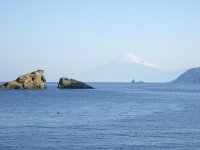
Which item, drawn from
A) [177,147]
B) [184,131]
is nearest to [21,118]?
[184,131]

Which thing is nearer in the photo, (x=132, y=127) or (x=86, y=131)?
(x=86, y=131)

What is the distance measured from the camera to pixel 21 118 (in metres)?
105

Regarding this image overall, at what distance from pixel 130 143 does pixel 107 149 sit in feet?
19.1

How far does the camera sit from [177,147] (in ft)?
220

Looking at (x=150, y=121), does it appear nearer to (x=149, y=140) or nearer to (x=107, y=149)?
(x=149, y=140)

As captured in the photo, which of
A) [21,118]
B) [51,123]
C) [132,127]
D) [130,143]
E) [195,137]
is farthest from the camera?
[21,118]

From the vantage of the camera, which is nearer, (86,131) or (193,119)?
(86,131)

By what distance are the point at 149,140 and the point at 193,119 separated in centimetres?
3619

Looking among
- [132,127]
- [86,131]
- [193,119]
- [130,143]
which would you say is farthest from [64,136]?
[193,119]

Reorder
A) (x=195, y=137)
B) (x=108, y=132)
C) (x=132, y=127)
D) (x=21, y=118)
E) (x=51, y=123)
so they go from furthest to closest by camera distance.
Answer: (x=21, y=118) < (x=51, y=123) < (x=132, y=127) < (x=108, y=132) < (x=195, y=137)

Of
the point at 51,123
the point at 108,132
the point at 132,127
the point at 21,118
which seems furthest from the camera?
the point at 21,118

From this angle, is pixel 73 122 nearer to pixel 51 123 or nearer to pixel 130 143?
pixel 51 123

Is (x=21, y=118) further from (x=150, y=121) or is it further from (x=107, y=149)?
(x=107, y=149)

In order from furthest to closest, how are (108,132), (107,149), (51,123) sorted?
(51,123), (108,132), (107,149)
